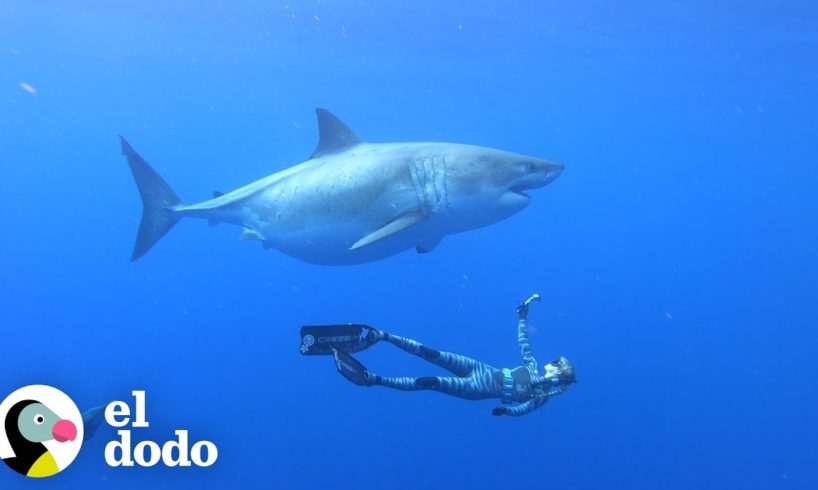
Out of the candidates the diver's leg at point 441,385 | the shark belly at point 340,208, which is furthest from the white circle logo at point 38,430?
the diver's leg at point 441,385

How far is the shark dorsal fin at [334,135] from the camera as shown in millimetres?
8461

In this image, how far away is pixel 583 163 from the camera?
55.4 meters

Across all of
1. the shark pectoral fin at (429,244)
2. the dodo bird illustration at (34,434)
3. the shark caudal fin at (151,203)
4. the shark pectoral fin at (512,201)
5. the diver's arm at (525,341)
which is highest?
the shark caudal fin at (151,203)

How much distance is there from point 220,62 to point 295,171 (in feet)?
88.2

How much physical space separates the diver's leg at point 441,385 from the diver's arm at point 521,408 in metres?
0.61

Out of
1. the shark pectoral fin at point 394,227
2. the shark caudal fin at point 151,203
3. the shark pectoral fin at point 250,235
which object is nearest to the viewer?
the shark pectoral fin at point 394,227

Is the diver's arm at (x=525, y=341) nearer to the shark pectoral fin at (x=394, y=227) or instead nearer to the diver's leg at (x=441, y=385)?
the diver's leg at (x=441, y=385)

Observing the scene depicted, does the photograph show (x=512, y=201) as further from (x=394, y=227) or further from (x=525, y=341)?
(x=525, y=341)

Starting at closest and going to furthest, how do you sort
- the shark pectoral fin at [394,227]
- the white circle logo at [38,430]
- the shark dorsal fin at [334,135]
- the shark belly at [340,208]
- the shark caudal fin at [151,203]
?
1. the shark pectoral fin at [394,227]
2. the shark belly at [340,208]
3. the white circle logo at [38,430]
4. the shark dorsal fin at [334,135]
5. the shark caudal fin at [151,203]

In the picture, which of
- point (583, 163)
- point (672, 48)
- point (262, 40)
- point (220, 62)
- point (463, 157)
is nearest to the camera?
point (463, 157)

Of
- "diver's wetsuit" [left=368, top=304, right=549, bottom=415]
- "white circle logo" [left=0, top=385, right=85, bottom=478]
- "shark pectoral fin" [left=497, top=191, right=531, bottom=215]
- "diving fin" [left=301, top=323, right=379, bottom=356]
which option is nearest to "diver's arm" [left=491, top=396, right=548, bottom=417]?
"diver's wetsuit" [left=368, top=304, right=549, bottom=415]

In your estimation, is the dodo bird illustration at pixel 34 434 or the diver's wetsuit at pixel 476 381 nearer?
the dodo bird illustration at pixel 34 434

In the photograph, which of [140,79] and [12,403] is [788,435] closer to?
[12,403]

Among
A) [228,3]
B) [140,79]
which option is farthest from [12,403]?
[140,79]
